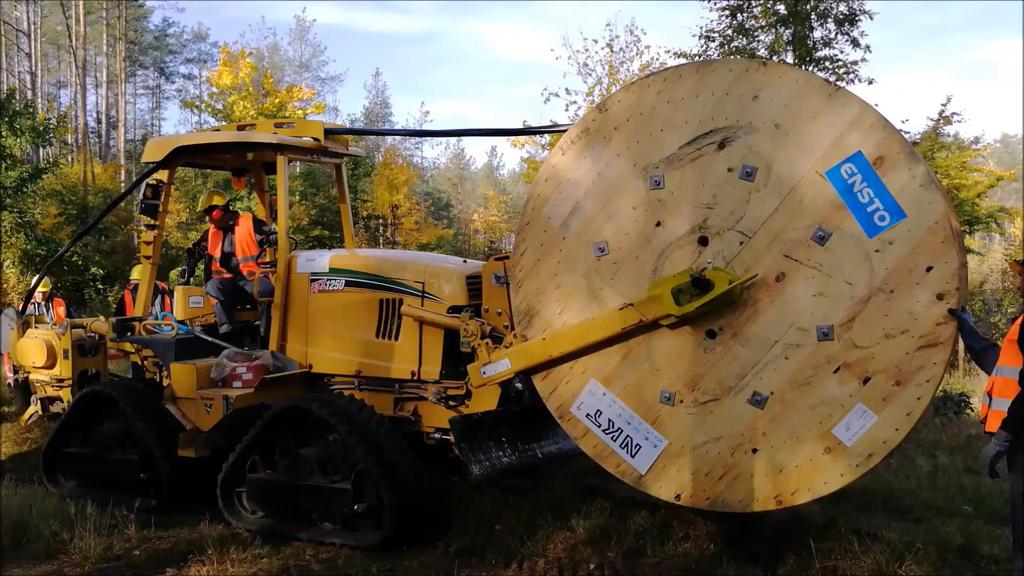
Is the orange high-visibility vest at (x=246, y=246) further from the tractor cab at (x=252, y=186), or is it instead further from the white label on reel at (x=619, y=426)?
the white label on reel at (x=619, y=426)

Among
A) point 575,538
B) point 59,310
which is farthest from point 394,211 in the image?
point 575,538

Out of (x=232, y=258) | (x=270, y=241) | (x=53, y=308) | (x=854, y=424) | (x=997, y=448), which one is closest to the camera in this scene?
(x=854, y=424)

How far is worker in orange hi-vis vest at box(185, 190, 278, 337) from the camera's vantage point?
225 inches

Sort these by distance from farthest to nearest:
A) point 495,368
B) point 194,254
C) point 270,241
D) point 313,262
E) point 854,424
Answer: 1. point 194,254
2. point 270,241
3. point 313,262
4. point 495,368
5. point 854,424

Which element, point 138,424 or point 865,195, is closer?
point 865,195

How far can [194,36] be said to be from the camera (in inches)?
1794

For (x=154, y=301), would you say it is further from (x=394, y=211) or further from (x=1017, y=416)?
(x=394, y=211)

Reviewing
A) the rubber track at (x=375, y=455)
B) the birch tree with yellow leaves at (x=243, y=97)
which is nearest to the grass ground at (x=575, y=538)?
the rubber track at (x=375, y=455)

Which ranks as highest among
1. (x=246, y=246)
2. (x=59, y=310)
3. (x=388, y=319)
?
(x=246, y=246)

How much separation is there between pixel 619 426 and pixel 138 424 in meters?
3.64

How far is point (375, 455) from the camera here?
464 cm

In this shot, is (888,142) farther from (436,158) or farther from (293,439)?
(436,158)

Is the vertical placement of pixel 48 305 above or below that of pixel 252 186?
below

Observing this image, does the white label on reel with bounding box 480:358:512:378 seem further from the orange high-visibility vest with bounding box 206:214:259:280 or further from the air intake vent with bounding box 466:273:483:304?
the orange high-visibility vest with bounding box 206:214:259:280
